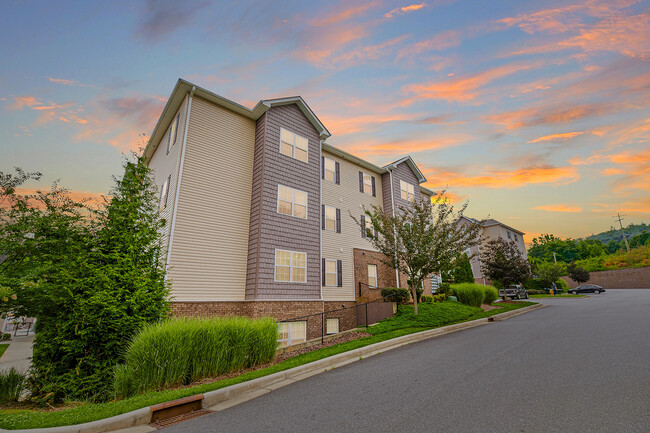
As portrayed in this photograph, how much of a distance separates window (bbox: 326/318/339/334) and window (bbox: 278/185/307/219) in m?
5.94

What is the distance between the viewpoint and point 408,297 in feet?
63.8

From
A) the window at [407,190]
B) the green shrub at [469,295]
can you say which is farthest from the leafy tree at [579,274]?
the window at [407,190]

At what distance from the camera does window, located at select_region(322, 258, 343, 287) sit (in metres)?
18.1

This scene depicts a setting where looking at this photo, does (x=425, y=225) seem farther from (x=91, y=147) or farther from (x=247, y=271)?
(x=91, y=147)

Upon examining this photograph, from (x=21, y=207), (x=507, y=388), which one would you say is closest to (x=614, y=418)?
(x=507, y=388)

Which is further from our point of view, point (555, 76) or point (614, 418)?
point (555, 76)

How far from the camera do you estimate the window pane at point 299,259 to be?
15.6 meters

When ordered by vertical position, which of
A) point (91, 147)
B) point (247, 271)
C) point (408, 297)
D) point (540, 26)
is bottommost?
point (408, 297)

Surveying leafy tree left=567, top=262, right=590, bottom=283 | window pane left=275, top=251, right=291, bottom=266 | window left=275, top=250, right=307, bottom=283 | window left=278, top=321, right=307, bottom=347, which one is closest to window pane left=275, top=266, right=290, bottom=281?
window left=275, top=250, right=307, bottom=283

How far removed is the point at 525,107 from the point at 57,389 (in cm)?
2276

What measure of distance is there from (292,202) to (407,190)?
39.4 ft

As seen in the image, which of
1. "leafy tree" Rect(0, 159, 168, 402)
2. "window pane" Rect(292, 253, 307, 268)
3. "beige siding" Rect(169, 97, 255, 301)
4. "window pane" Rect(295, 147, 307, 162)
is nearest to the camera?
"leafy tree" Rect(0, 159, 168, 402)

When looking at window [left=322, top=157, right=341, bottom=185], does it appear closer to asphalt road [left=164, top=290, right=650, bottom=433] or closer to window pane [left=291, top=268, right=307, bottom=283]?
window pane [left=291, top=268, right=307, bottom=283]

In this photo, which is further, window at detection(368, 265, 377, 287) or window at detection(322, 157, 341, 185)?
window at detection(368, 265, 377, 287)
